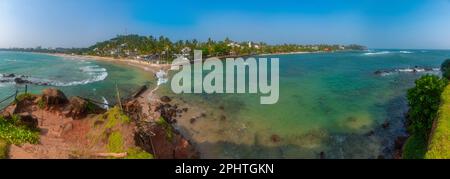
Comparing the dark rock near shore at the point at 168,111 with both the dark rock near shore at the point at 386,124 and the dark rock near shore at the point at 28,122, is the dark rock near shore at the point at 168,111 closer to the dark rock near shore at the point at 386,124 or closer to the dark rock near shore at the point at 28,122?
the dark rock near shore at the point at 28,122

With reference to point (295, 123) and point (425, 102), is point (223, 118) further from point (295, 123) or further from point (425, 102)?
point (425, 102)

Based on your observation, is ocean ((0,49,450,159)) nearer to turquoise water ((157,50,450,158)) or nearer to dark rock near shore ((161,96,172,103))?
turquoise water ((157,50,450,158))

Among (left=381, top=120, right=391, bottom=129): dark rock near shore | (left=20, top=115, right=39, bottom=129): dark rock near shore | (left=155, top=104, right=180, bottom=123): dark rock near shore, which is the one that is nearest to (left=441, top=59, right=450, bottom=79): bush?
(left=381, top=120, right=391, bottom=129): dark rock near shore

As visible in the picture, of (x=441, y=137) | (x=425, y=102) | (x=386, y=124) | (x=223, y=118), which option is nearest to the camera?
(x=441, y=137)

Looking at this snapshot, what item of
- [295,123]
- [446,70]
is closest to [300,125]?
[295,123]

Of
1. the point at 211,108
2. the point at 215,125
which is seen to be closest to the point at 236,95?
the point at 211,108

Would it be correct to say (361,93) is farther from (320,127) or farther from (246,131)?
(246,131)
